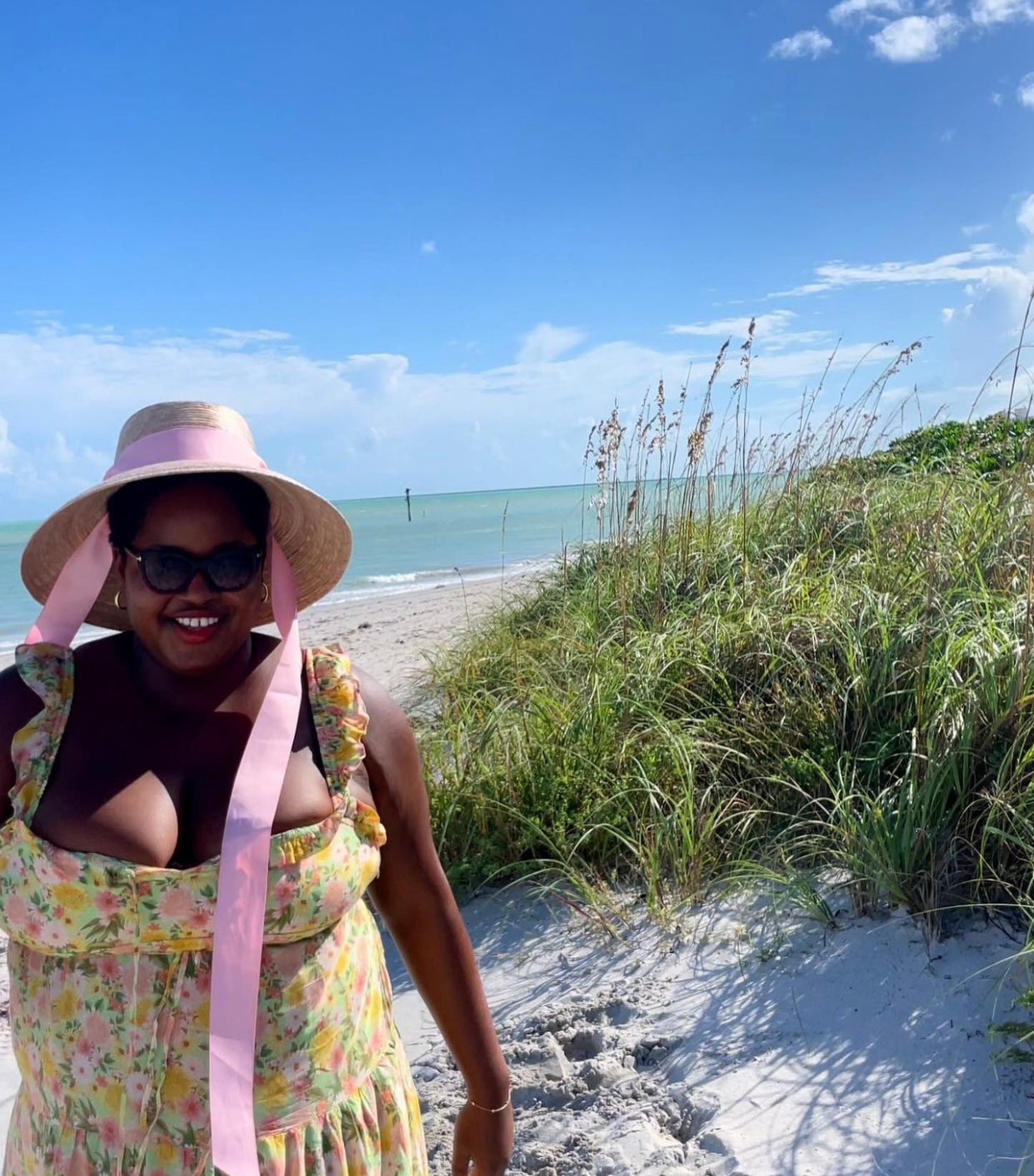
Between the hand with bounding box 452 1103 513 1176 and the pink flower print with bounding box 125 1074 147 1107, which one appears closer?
the pink flower print with bounding box 125 1074 147 1107

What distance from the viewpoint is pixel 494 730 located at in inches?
163

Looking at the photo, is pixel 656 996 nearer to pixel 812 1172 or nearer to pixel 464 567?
pixel 812 1172

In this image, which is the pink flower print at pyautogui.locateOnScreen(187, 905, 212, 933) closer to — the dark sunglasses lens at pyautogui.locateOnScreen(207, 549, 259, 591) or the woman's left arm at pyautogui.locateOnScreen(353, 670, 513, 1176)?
the woman's left arm at pyautogui.locateOnScreen(353, 670, 513, 1176)

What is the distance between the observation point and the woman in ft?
4.47

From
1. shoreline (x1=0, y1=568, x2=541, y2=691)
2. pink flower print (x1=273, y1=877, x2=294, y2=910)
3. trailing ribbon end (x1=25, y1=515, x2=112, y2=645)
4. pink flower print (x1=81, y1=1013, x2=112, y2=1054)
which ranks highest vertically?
trailing ribbon end (x1=25, y1=515, x2=112, y2=645)

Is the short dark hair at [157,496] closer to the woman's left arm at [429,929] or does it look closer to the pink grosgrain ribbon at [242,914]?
the pink grosgrain ribbon at [242,914]

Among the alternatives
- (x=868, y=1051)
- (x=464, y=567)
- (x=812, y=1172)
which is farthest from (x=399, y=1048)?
(x=464, y=567)

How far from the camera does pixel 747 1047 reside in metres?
2.69

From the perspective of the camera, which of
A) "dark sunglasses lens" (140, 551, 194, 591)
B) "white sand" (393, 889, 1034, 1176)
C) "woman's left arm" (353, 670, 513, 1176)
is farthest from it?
"white sand" (393, 889, 1034, 1176)

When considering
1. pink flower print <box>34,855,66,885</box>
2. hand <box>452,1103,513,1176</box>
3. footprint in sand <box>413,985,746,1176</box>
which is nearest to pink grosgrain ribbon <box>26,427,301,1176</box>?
pink flower print <box>34,855,66,885</box>

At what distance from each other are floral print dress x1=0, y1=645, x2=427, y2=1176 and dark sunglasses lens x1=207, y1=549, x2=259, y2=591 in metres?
0.25

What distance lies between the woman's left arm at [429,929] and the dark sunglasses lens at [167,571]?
334mm

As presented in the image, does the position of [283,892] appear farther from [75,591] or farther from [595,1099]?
[595,1099]

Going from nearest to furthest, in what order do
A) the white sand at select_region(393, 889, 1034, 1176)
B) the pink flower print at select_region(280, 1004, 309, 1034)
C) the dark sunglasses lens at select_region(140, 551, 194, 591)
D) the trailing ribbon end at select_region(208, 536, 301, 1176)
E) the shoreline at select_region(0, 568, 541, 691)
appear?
the trailing ribbon end at select_region(208, 536, 301, 1176) < the pink flower print at select_region(280, 1004, 309, 1034) < the dark sunglasses lens at select_region(140, 551, 194, 591) < the white sand at select_region(393, 889, 1034, 1176) < the shoreline at select_region(0, 568, 541, 691)
